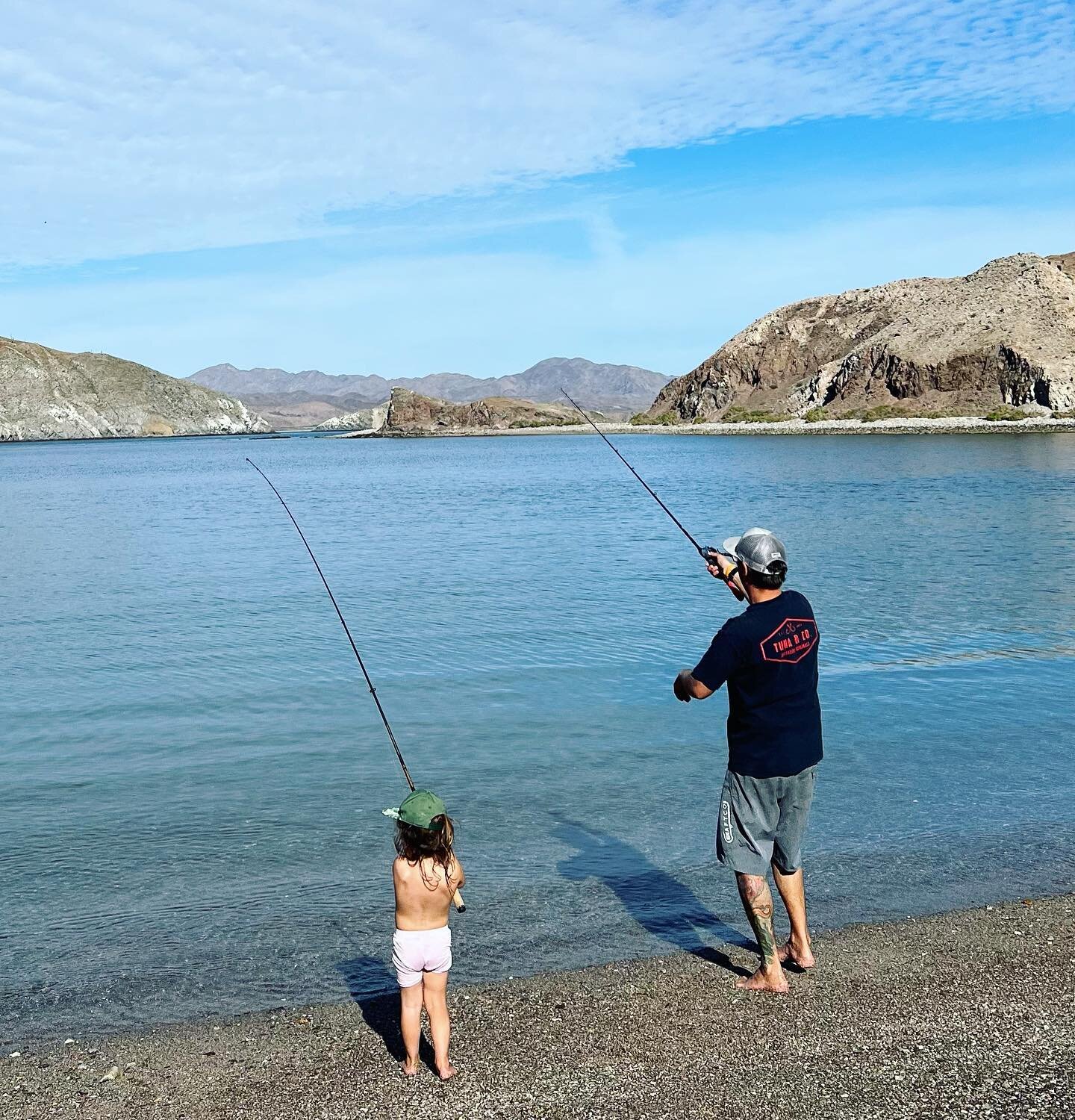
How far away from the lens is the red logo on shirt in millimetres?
4902

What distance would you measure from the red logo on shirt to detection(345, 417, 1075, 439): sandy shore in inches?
2805

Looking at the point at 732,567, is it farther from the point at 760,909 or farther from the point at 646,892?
the point at 646,892

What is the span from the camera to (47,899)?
293 inches

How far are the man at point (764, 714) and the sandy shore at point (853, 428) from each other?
71.2 m

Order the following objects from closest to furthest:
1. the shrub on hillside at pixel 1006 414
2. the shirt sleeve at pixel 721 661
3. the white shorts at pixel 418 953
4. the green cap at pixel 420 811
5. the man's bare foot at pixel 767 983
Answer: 1. the green cap at pixel 420 811
2. the white shorts at pixel 418 953
3. the shirt sleeve at pixel 721 661
4. the man's bare foot at pixel 767 983
5. the shrub on hillside at pixel 1006 414

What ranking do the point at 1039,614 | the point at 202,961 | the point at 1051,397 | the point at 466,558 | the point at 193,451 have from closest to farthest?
1. the point at 202,961
2. the point at 1039,614
3. the point at 466,558
4. the point at 1051,397
5. the point at 193,451

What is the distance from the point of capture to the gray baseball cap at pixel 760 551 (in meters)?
4.93

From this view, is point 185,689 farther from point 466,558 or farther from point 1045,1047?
point 466,558

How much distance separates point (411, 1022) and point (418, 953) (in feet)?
1.19

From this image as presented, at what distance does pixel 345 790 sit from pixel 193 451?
453 ft

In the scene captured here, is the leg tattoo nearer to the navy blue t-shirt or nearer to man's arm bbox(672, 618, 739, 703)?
the navy blue t-shirt

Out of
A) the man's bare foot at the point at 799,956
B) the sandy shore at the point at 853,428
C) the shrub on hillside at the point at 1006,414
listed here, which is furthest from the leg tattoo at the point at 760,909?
the shrub on hillside at the point at 1006,414

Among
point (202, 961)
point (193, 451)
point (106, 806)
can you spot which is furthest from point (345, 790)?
point (193, 451)

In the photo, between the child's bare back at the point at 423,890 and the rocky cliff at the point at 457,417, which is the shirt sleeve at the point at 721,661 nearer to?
the child's bare back at the point at 423,890
